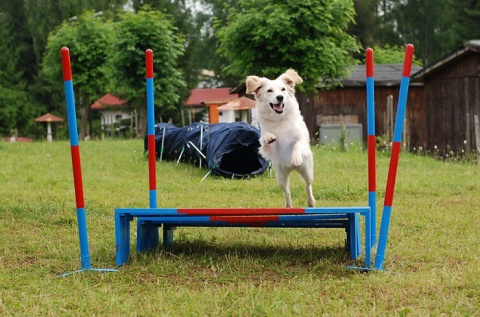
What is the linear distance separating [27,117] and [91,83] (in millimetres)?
15669

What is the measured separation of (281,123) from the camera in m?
7.21

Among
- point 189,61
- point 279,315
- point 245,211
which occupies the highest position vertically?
point 189,61

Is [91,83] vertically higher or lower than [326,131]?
higher

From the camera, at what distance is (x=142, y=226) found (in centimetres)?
612

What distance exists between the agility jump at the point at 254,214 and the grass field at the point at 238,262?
214 millimetres

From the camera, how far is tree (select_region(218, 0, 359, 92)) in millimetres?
20688

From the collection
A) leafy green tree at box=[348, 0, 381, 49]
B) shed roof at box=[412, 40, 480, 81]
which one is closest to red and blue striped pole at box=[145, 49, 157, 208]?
shed roof at box=[412, 40, 480, 81]

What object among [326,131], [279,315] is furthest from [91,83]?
[279,315]

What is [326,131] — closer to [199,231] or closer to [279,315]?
[199,231]

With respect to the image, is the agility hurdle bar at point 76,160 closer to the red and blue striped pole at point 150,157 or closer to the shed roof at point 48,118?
the red and blue striped pole at point 150,157

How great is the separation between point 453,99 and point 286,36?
6.69 metres

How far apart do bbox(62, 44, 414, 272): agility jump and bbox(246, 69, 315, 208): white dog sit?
1177 millimetres

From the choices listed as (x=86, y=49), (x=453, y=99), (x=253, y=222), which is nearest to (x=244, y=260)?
(x=253, y=222)

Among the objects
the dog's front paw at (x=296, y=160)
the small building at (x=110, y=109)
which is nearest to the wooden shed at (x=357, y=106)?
the small building at (x=110, y=109)
